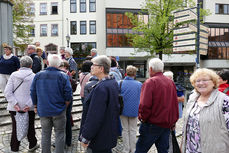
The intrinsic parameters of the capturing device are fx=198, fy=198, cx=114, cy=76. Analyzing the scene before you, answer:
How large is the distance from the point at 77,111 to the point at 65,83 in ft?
11.0

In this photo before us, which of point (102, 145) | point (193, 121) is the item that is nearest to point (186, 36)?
point (193, 121)

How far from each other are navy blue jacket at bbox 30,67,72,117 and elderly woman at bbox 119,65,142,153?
52.8 inches

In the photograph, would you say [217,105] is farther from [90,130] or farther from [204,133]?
[90,130]

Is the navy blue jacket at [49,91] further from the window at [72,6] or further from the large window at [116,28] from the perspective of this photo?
the window at [72,6]

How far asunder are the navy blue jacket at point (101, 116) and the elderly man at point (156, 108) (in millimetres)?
680

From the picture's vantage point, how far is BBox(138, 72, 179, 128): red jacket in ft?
10.1

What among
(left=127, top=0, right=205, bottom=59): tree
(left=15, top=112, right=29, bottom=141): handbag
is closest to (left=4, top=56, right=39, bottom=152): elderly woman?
(left=15, top=112, right=29, bottom=141): handbag

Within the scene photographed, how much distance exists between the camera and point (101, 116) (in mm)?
2414

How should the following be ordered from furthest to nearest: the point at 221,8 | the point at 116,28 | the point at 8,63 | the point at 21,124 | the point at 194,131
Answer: the point at 221,8, the point at 116,28, the point at 8,63, the point at 21,124, the point at 194,131

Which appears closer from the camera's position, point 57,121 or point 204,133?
point 204,133

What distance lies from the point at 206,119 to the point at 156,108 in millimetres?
1012

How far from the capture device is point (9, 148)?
433 centimetres

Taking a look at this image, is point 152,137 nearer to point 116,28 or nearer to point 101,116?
point 101,116

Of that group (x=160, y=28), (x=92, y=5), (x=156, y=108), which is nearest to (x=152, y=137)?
(x=156, y=108)
